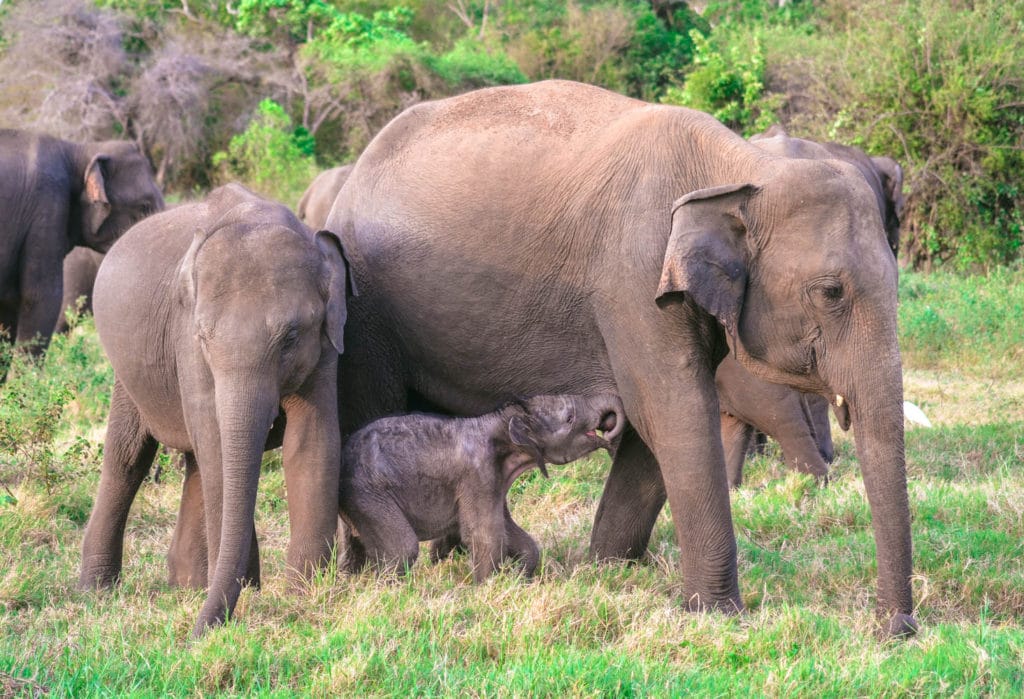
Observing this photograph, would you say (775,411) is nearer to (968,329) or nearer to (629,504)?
(629,504)

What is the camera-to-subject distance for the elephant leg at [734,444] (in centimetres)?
782

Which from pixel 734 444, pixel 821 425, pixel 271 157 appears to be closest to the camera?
pixel 734 444

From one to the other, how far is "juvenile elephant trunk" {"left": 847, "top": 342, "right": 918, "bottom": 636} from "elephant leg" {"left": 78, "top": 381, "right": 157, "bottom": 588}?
300cm

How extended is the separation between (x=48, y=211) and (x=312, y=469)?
19.2ft

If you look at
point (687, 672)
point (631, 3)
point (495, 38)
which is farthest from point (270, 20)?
point (687, 672)

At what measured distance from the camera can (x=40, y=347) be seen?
32.1 ft

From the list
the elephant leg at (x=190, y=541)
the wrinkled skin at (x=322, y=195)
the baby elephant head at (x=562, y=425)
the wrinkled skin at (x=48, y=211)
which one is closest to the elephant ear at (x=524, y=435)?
the baby elephant head at (x=562, y=425)

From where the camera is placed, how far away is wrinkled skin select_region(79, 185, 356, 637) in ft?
15.4

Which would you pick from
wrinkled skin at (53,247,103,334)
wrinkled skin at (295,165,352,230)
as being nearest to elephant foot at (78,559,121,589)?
wrinkled skin at (53,247,103,334)

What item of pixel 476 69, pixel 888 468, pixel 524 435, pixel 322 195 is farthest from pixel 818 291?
pixel 476 69

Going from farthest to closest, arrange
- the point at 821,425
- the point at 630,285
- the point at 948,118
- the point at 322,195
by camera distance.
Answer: the point at 322,195 < the point at 948,118 < the point at 821,425 < the point at 630,285

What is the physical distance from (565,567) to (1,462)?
343cm

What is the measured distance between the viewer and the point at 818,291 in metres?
4.65

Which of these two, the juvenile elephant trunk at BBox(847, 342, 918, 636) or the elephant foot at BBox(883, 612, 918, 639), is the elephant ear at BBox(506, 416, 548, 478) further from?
the elephant foot at BBox(883, 612, 918, 639)
